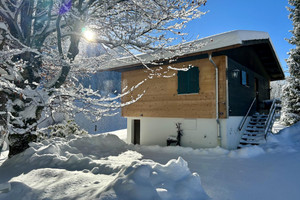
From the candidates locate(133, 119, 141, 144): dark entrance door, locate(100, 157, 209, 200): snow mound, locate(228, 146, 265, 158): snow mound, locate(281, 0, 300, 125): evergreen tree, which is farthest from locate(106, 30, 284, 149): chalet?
locate(100, 157, 209, 200): snow mound

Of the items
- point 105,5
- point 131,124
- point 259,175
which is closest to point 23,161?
point 105,5


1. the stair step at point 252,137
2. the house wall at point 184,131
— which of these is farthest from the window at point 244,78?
the house wall at point 184,131

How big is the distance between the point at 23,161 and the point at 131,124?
26.1 feet

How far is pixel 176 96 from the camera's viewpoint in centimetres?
1037

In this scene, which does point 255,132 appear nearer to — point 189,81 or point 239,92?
point 239,92

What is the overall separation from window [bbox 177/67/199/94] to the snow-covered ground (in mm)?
3364

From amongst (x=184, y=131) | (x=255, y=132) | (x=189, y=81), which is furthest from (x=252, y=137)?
(x=189, y=81)

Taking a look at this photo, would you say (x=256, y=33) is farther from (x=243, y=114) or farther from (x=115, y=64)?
(x=115, y=64)

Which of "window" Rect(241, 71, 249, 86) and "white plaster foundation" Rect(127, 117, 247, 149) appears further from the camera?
"window" Rect(241, 71, 249, 86)

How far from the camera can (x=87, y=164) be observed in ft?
14.2

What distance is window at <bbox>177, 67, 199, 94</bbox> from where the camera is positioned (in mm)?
9719

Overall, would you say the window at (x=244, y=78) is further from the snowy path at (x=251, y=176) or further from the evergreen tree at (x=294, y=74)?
the evergreen tree at (x=294, y=74)

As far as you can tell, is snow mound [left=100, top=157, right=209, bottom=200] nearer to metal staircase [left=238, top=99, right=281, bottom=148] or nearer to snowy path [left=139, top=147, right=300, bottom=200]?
snowy path [left=139, top=147, right=300, bottom=200]

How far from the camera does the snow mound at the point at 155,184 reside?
272 cm
